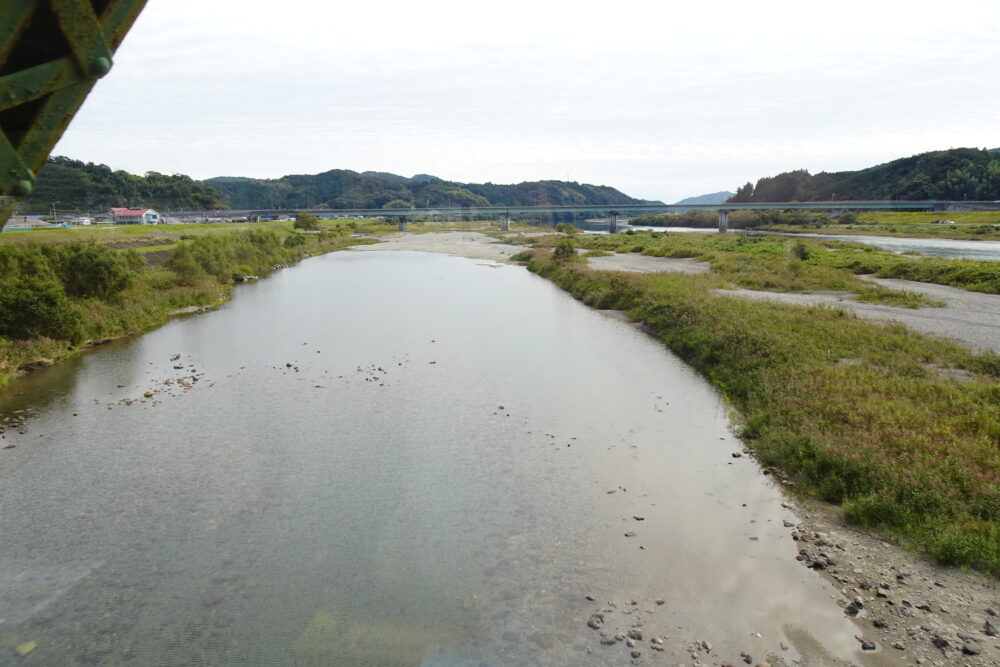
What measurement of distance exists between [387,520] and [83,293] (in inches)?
1099

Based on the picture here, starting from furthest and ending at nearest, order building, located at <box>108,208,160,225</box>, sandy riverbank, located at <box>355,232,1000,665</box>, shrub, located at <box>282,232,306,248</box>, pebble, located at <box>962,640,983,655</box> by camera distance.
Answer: building, located at <box>108,208,160,225</box>
shrub, located at <box>282,232,306,248</box>
sandy riverbank, located at <box>355,232,1000,665</box>
pebble, located at <box>962,640,983,655</box>

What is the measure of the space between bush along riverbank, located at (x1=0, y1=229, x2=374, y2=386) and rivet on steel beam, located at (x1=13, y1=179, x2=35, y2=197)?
23.2 m

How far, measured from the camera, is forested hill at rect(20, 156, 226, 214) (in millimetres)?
108562

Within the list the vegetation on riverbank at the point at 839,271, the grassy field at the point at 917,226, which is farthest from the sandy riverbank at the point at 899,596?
the grassy field at the point at 917,226

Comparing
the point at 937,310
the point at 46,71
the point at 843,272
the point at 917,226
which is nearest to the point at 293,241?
the point at 843,272

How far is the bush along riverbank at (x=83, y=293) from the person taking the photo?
2485 centimetres

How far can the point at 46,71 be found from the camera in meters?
4.12

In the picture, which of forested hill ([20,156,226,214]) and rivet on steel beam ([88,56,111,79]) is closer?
rivet on steel beam ([88,56,111,79])

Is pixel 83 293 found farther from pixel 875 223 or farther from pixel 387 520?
pixel 875 223

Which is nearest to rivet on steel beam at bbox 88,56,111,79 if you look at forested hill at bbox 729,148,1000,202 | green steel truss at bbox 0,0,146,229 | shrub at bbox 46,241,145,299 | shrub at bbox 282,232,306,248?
green steel truss at bbox 0,0,146,229

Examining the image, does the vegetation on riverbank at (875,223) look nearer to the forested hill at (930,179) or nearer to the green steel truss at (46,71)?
the forested hill at (930,179)

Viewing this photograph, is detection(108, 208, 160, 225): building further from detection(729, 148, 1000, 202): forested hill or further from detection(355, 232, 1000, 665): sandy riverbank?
detection(729, 148, 1000, 202): forested hill

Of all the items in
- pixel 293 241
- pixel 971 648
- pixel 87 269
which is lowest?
pixel 971 648

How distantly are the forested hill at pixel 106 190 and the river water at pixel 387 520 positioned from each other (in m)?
80.7
